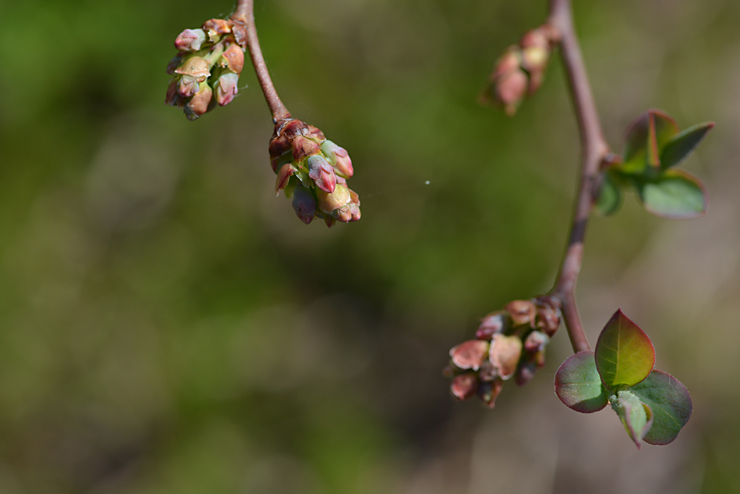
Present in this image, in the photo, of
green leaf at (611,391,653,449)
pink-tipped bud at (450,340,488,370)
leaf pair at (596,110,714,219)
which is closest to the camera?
green leaf at (611,391,653,449)

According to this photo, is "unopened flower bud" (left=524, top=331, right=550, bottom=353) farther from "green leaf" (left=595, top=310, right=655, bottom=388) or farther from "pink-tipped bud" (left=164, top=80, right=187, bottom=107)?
"pink-tipped bud" (left=164, top=80, right=187, bottom=107)

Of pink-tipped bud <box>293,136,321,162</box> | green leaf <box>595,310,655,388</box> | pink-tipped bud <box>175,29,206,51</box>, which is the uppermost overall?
pink-tipped bud <box>175,29,206,51</box>

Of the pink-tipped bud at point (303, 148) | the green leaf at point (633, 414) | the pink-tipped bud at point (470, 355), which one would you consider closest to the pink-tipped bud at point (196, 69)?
the pink-tipped bud at point (303, 148)

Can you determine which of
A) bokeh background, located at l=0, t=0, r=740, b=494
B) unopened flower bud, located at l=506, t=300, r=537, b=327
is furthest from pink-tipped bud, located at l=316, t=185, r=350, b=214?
bokeh background, located at l=0, t=0, r=740, b=494

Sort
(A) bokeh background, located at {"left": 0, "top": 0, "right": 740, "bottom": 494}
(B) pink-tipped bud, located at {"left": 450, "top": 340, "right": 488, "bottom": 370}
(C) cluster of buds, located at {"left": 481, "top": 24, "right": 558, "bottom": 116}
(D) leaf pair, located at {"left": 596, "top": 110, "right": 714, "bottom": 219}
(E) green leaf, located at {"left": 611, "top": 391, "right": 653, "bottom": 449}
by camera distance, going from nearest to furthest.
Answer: (E) green leaf, located at {"left": 611, "top": 391, "right": 653, "bottom": 449}
(B) pink-tipped bud, located at {"left": 450, "top": 340, "right": 488, "bottom": 370}
(D) leaf pair, located at {"left": 596, "top": 110, "right": 714, "bottom": 219}
(C) cluster of buds, located at {"left": 481, "top": 24, "right": 558, "bottom": 116}
(A) bokeh background, located at {"left": 0, "top": 0, "right": 740, "bottom": 494}

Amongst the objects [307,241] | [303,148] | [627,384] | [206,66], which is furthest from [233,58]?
[307,241]

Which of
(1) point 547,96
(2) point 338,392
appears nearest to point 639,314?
(1) point 547,96
